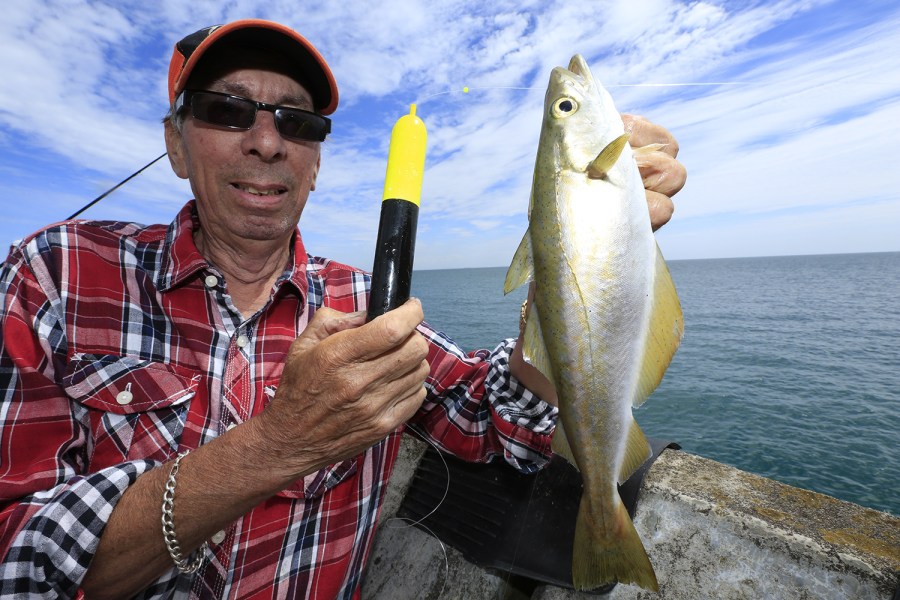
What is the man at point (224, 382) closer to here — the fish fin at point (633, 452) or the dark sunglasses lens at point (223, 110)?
the dark sunglasses lens at point (223, 110)

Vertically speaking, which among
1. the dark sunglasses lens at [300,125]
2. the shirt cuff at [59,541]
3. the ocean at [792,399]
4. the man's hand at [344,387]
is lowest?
the ocean at [792,399]

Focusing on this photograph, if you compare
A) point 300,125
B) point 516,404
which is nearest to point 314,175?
point 300,125

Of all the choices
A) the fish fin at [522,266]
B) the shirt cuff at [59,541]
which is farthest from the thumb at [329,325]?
the shirt cuff at [59,541]

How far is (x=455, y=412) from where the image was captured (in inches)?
102

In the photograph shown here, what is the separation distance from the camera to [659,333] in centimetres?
188

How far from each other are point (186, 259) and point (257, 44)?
1.13 meters

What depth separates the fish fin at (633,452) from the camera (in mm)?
1905

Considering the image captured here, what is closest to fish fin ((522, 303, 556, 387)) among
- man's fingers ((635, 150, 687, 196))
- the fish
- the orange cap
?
the fish

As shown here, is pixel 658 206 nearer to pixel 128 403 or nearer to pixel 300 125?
pixel 300 125

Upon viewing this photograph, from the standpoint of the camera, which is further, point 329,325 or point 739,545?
point 739,545

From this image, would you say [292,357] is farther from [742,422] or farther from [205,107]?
[742,422]

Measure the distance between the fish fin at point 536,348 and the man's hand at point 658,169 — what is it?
638 mm

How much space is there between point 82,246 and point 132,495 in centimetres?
119

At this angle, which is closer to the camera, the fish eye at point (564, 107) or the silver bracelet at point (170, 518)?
the silver bracelet at point (170, 518)
